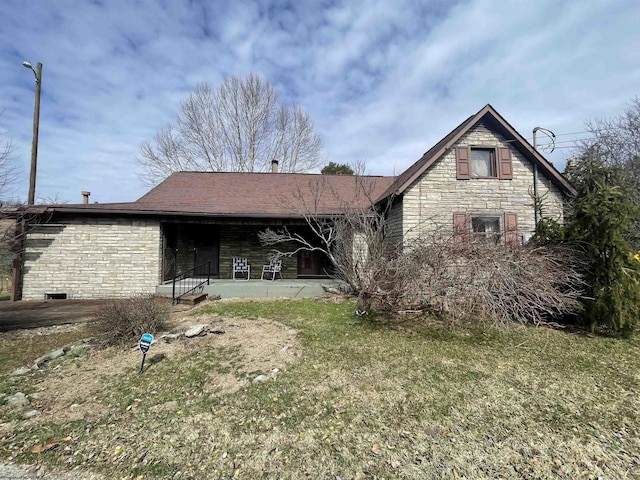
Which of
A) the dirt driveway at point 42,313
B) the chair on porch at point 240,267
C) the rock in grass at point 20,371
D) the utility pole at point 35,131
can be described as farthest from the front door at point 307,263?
the utility pole at point 35,131

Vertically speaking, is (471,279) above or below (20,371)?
above

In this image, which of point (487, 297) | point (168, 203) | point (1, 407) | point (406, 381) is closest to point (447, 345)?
point (487, 297)

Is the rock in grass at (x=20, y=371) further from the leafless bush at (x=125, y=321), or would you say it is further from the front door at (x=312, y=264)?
the front door at (x=312, y=264)

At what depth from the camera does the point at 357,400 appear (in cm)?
330

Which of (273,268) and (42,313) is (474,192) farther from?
(42,313)

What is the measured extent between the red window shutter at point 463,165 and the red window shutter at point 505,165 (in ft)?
3.19

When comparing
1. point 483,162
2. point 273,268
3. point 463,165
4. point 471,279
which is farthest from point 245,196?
point 471,279

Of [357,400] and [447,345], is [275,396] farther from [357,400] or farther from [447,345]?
[447,345]

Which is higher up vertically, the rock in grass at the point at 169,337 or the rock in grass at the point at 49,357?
the rock in grass at the point at 169,337

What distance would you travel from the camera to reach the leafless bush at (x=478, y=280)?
5227 mm

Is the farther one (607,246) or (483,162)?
(483,162)

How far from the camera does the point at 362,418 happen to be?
2.98 meters

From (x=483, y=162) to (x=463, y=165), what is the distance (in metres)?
0.80

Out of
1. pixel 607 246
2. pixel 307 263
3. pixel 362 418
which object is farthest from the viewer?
pixel 307 263
